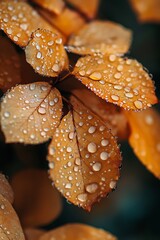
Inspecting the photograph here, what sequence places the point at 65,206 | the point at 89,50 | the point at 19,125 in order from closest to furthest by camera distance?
the point at 19,125, the point at 89,50, the point at 65,206

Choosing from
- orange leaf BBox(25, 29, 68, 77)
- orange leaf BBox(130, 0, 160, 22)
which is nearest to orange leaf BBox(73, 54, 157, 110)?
orange leaf BBox(25, 29, 68, 77)

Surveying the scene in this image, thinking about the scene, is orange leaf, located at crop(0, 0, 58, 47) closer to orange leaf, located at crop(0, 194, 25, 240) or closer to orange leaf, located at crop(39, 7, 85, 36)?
orange leaf, located at crop(39, 7, 85, 36)

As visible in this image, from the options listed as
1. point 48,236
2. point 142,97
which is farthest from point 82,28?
point 48,236

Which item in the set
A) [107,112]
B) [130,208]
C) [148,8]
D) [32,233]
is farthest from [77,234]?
[148,8]

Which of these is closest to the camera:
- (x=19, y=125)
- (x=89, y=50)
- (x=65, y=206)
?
(x=19, y=125)

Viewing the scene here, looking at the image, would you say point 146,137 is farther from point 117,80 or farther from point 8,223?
point 8,223

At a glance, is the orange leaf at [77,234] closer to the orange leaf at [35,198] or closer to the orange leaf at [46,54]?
the orange leaf at [35,198]

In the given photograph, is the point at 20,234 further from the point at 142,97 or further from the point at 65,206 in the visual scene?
the point at 65,206
